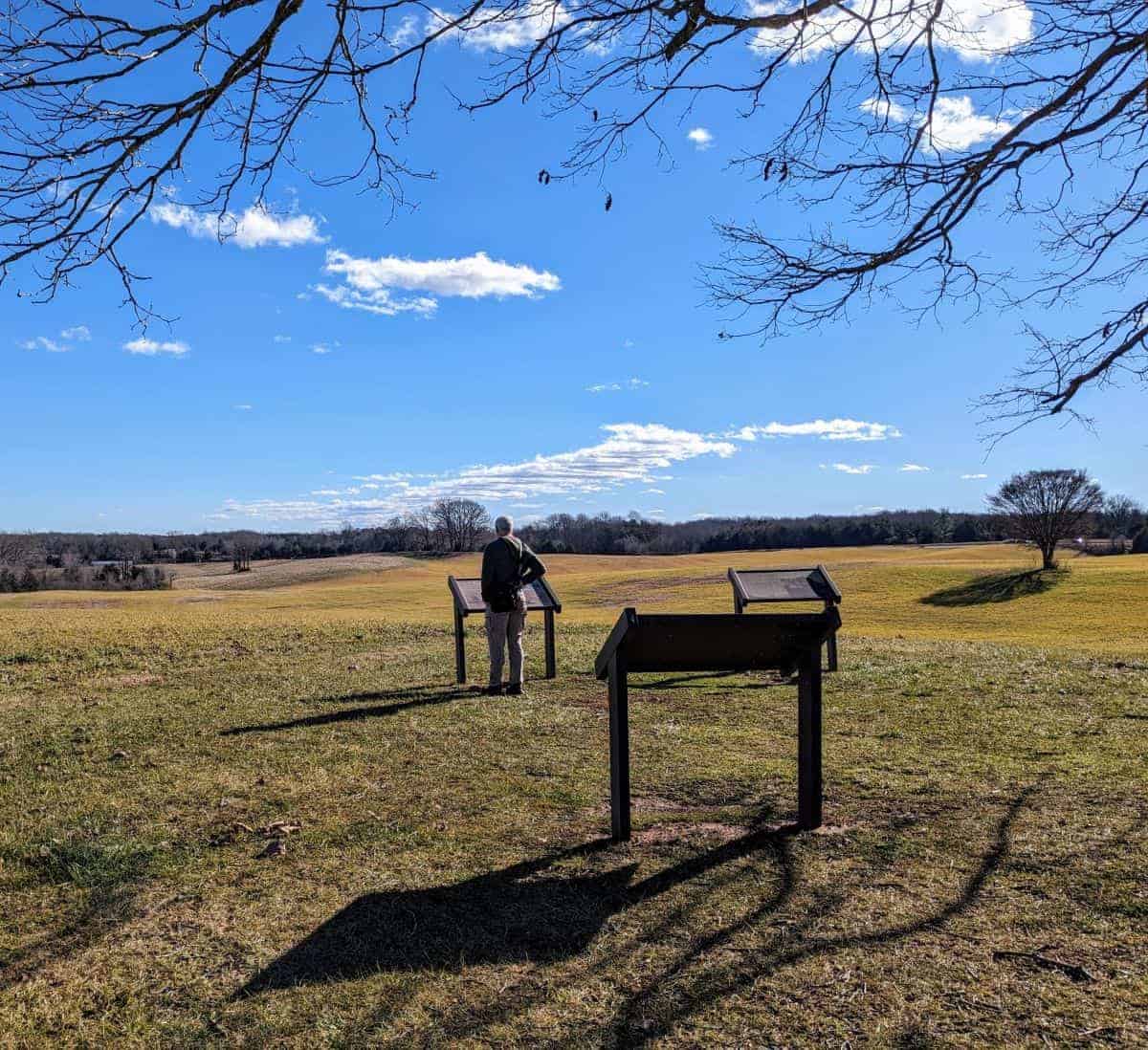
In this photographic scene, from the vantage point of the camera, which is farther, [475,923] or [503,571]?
[503,571]

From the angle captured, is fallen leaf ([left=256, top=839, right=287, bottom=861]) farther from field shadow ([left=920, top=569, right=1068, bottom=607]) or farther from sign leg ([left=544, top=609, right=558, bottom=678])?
field shadow ([left=920, top=569, right=1068, bottom=607])

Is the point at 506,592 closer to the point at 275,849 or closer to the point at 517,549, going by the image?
the point at 517,549

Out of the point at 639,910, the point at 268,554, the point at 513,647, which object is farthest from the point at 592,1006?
the point at 268,554

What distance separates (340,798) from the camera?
6137mm

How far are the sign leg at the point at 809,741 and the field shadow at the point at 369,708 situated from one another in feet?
18.0

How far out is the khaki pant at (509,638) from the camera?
10.6m

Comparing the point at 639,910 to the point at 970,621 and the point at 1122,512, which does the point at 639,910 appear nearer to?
the point at 970,621

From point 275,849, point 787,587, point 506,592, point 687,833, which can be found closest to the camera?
point 275,849

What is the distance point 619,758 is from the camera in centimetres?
507

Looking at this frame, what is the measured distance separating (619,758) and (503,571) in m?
5.50

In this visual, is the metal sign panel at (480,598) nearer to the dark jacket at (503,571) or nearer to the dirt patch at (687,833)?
the dark jacket at (503,571)

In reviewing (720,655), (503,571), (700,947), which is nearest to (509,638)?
(503,571)

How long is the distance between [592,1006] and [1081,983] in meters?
1.93

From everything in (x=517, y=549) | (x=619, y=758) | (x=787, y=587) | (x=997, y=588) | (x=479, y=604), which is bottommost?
(x=997, y=588)
